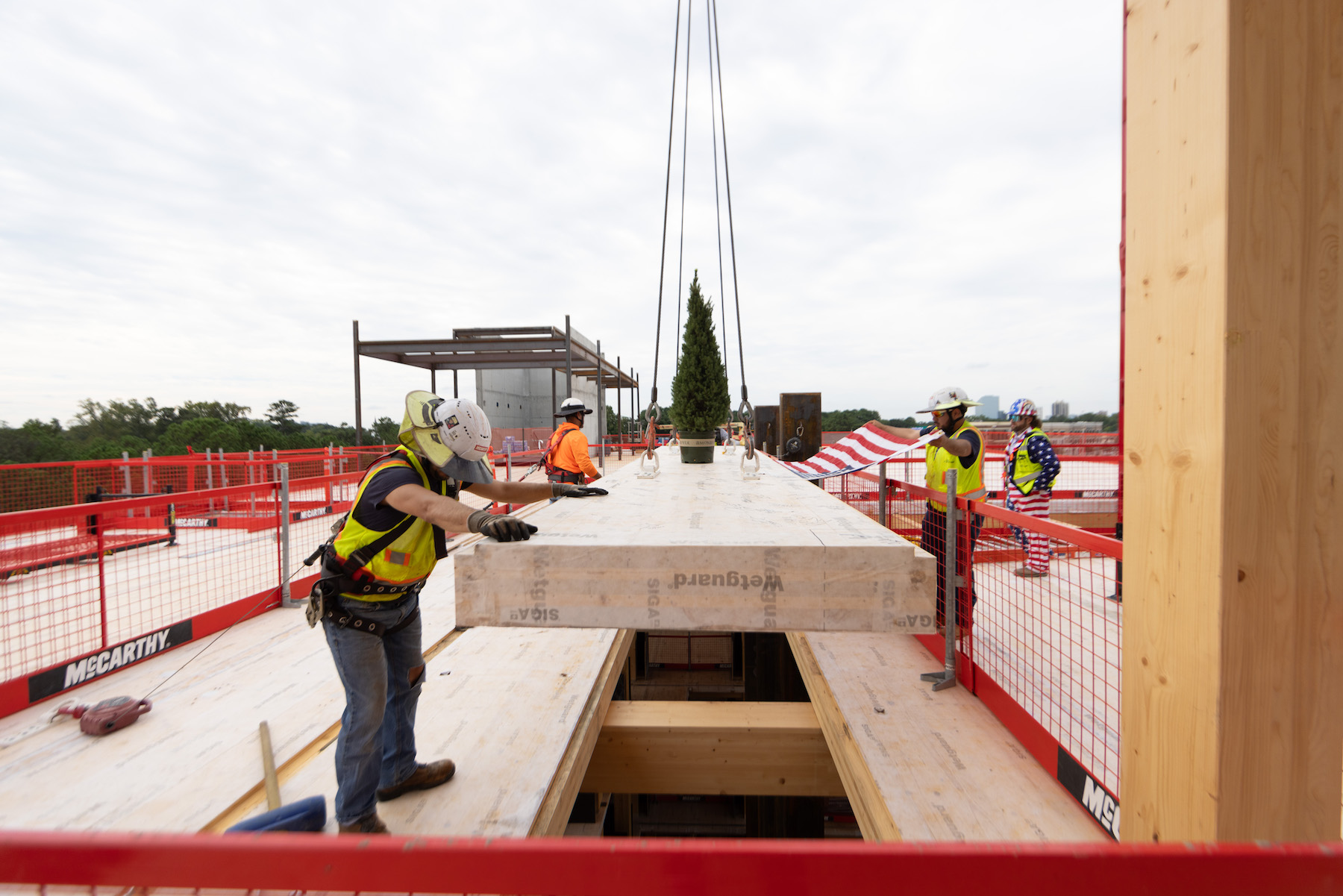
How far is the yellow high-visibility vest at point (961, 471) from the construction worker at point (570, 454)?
3476 millimetres

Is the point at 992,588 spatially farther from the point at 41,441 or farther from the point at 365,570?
the point at 41,441

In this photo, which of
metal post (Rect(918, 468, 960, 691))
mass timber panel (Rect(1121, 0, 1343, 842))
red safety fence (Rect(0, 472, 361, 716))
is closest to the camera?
mass timber panel (Rect(1121, 0, 1343, 842))

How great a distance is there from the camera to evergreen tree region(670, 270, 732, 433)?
16.1 ft

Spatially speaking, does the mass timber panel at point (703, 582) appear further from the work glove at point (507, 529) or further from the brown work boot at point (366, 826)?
the brown work boot at point (366, 826)

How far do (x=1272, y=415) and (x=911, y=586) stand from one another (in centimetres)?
89

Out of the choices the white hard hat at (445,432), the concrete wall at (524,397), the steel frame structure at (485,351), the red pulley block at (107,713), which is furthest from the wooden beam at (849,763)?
the concrete wall at (524,397)

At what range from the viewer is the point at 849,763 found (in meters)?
3.14

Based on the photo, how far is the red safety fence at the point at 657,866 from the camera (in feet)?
2.73

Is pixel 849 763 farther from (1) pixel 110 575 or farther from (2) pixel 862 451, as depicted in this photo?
(1) pixel 110 575

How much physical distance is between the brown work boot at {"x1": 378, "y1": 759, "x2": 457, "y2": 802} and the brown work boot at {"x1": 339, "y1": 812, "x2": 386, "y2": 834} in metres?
0.22

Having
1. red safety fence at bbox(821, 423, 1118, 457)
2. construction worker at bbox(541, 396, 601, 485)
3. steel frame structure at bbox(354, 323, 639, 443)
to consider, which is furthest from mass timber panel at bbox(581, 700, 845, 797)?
steel frame structure at bbox(354, 323, 639, 443)

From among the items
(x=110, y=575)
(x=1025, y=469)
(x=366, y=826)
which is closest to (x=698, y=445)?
(x=366, y=826)

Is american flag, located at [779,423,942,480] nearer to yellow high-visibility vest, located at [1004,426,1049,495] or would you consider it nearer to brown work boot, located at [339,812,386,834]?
yellow high-visibility vest, located at [1004,426,1049,495]

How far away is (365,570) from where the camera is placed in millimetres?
2467
